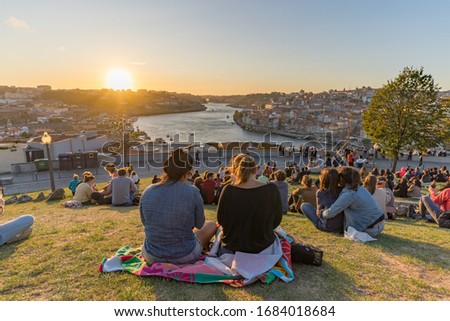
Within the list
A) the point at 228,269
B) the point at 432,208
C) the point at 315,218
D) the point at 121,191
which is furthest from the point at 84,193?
the point at 432,208

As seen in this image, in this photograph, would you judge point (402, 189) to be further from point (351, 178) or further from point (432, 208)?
point (351, 178)

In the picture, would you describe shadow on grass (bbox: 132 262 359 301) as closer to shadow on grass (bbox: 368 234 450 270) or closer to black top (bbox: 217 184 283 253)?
black top (bbox: 217 184 283 253)

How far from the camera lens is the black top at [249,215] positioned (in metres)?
2.76

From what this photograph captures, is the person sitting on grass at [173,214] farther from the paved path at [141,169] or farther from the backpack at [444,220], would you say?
the paved path at [141,169]

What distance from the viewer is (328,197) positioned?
167 inches

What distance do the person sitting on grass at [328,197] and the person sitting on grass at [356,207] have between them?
93 mm

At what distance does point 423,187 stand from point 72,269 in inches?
525

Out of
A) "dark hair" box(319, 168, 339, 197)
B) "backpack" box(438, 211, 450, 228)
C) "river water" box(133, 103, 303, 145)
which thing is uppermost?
"dark hair" box(319, 168, 339, 197)

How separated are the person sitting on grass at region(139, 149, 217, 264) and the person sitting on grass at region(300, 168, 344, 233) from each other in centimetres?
220

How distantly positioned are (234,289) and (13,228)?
327 centimetres

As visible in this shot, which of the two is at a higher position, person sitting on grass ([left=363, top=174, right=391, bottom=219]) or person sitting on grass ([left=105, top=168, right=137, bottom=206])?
person sitting on grass ([left=363, top=174, right=391, bottom=219])

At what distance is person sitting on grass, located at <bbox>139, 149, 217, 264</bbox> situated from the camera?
109 inches

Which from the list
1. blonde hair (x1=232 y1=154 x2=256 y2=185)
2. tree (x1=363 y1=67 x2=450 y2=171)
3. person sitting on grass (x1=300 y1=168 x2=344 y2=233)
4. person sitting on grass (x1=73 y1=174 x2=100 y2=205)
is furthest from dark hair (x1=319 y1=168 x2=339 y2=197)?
tree (x1=363 y1=67 x2=450 y2=171)

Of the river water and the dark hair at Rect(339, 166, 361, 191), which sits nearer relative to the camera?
the dark hair at Rect(339, 166, 361, 191)
